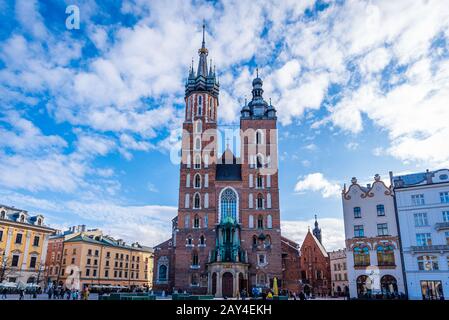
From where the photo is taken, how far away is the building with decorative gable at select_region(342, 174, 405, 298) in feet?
134

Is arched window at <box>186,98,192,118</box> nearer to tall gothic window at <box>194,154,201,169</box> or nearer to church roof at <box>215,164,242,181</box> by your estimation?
tall gothic window at <box>194,154,201,169</box>

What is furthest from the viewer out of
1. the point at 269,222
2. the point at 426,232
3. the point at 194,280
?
the point at 269,222

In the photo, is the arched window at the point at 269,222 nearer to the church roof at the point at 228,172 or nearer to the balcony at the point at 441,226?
the church roof at the point at 228,172

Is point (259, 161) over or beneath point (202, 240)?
over

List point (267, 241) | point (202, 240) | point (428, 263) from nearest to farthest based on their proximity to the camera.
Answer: point (428, 263)
point (267, 241)
point (202, 240)

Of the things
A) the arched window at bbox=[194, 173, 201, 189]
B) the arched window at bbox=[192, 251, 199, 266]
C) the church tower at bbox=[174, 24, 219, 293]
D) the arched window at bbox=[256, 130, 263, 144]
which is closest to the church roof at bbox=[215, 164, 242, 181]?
the church tower at bbox=[174, 24, 219, 293]

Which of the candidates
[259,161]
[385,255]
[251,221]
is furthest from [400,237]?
[259,161]

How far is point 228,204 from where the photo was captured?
190 ft

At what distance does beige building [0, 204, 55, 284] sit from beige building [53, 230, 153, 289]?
13.7 m

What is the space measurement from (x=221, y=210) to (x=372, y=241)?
2369cm

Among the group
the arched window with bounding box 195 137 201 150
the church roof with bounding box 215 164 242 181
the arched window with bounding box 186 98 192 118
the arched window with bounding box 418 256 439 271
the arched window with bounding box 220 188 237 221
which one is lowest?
the arched window with bounding box 418 256 439 271

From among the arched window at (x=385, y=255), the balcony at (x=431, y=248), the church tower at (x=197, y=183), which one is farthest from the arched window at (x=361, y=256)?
the church tower at (x=197, y=183)

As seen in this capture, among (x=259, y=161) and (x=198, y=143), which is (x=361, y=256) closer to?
(x=259, y=161)
